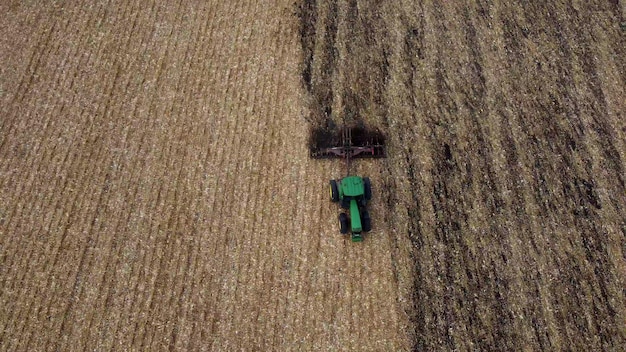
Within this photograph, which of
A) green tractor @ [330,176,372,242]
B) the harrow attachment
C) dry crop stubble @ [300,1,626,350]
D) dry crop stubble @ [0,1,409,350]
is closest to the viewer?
dry crop stubble @ [0,1,409,350]

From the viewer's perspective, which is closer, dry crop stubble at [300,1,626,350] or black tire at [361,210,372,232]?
dry crop stubble at [300,1,626,350]

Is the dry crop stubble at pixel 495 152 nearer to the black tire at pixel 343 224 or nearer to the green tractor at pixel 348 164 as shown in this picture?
the green tractor at pixel 348 164

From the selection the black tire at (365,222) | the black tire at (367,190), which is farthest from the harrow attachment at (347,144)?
the black tire at (365,222)

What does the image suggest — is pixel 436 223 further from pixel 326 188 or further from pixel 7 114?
pixel 7 114

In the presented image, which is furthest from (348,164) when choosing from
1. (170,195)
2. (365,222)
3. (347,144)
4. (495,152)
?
(170,195)

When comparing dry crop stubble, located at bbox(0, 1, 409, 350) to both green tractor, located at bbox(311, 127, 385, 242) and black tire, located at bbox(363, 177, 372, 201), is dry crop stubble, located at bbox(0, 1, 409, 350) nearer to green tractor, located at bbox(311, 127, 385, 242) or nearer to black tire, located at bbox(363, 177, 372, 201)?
green tractor, located at bbox(311, 127, 385, 242)

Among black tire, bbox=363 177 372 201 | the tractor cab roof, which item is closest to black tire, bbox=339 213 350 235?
the tractor cab roof

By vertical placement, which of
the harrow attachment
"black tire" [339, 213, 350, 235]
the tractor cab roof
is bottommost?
"black tire" [339, 213, 350, 235]

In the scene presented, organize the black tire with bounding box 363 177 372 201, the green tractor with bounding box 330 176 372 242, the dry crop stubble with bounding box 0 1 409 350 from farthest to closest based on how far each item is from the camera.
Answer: the black tire with bounding box 363 177 372 201 < the green tractor with bounding box 330 176 372 242 < the dry crop stubble with bounding box 0 1 409 350
